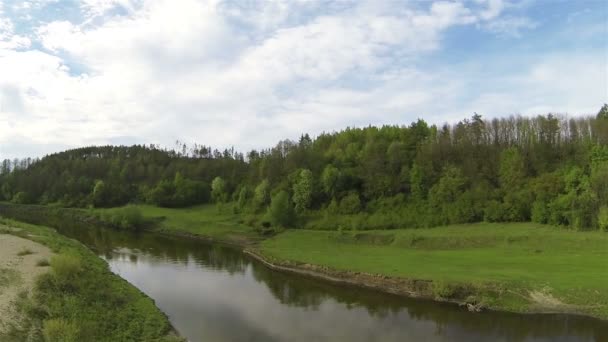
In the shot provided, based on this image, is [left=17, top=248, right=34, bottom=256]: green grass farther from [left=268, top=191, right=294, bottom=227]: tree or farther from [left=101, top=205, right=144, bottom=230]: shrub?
[left=101, top=205, right=144, bottom=230]: shrub

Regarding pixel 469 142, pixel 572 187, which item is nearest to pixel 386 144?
pixel 469 142

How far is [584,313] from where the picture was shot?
3022 cm

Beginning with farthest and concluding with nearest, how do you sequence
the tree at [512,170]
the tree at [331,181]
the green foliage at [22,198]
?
the green foliage at [22,198] → the tree at [331,181] → the tree at [512,170]

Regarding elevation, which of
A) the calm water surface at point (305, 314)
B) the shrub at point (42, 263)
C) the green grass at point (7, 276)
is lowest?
the calm water surface at point (305, 314)

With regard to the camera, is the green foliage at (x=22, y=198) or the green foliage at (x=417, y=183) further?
the green foliage at (x=22, y=198)

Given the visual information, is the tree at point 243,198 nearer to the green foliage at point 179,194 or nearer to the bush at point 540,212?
the green foliage at point 179,194

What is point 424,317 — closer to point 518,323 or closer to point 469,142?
point 518,323

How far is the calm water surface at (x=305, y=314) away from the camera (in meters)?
27.0

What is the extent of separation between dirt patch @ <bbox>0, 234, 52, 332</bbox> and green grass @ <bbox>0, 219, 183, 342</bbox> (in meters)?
0.62

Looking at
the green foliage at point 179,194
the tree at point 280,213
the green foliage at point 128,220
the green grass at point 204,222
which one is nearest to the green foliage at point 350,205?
the tree at point 280,213

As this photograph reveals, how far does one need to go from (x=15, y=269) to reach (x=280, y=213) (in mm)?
43393

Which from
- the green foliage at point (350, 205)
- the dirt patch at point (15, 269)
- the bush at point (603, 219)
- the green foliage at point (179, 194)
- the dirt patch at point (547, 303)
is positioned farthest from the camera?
the green foliage at point (179, 194)

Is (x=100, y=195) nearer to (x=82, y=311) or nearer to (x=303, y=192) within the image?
(x=303, y=192)

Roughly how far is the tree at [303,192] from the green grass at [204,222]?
1140 cm
